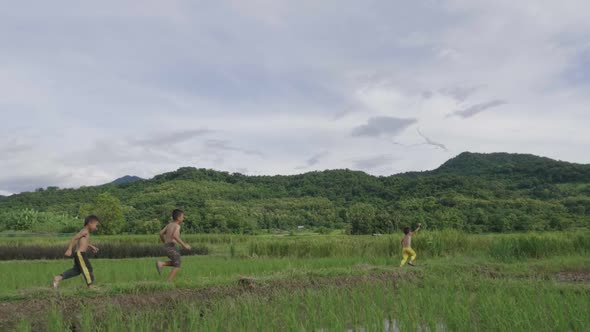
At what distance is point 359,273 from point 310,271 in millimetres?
1169

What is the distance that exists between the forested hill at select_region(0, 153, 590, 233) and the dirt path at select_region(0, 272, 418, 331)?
63.5ft

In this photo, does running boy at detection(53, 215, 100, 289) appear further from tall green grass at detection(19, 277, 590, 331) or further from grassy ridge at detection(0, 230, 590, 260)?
grassy ridge at detection(0, 230, 590, 260)

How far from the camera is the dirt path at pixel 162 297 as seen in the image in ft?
24.4

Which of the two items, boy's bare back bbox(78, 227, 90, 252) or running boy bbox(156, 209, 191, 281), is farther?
running boy bbox(156, 209, 191, 281)

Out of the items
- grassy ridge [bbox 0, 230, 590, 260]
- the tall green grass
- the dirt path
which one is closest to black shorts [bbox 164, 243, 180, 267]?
the dirt path

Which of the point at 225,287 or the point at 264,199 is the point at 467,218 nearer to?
the point at 225,287

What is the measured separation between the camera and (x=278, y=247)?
17.8 m

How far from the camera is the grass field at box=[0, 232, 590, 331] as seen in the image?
253 inches

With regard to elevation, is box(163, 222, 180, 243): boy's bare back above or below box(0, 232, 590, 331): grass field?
above

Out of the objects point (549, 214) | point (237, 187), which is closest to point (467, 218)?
point (549, 214)

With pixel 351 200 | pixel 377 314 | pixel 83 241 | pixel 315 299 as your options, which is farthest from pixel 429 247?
pixel 351 200

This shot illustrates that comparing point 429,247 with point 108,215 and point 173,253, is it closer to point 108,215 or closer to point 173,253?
point 173,253

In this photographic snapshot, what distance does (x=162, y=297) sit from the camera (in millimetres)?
8578

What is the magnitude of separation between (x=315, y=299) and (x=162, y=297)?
8.96ft
